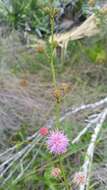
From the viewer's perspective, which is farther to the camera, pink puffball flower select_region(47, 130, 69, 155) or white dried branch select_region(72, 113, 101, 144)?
white dried branch select_region(72, 113, 101, 144)

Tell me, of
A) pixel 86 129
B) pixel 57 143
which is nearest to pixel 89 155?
pixel 86 129

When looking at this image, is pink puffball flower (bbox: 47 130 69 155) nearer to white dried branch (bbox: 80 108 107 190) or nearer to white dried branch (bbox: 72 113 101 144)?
white dried branch (bbox: 80 108 107 190)

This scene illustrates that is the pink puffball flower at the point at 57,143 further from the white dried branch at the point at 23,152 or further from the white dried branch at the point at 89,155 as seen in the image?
the white dried branch at the point at 23,152

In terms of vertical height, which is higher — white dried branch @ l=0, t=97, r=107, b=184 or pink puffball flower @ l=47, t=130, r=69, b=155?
pink puffball flower @ l=47, t=130, r=69, b=155

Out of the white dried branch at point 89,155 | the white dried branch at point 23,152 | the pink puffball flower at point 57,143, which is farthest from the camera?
the white dried branch at point 23,152

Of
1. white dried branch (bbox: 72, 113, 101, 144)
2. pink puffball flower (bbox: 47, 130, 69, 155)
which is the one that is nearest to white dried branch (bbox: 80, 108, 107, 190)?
white dried branch (bbox: 72, 113, 101, 144)

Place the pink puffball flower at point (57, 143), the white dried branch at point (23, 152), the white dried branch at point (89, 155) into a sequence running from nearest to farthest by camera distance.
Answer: the pink puffball flower at point (57, 143) < the white dried branch at point (89, 155) < the white dried branch at point (23, 152)

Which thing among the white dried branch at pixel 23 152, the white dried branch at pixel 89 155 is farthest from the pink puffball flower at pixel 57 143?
the white dried branch at pixel 23 152

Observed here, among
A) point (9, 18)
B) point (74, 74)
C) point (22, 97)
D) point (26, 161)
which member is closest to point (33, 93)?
point (22, 97)

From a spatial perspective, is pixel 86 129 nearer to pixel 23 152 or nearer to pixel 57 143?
pixel 23 152
